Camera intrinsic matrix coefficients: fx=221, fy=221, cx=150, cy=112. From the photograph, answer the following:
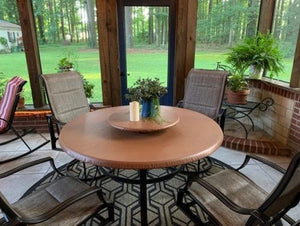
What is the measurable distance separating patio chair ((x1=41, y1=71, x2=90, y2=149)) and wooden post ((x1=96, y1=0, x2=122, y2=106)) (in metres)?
1.01

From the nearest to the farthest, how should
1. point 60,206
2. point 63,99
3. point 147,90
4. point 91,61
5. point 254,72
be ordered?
point 60,206
point 147,90
point 63,99
point 254,72
point 91,61

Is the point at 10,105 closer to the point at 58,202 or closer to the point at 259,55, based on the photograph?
the point at 58,202

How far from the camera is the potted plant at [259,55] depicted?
3.10 m

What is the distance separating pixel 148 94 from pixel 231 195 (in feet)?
3.08

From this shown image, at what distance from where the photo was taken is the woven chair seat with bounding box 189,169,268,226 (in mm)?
1332

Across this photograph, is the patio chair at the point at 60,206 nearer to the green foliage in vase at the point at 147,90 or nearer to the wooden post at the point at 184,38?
the green foliage in vase at the point at 147,90

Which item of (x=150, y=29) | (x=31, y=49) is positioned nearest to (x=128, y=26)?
(x=150, y=29)

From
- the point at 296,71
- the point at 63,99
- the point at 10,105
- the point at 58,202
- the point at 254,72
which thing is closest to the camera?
the point at 58,202

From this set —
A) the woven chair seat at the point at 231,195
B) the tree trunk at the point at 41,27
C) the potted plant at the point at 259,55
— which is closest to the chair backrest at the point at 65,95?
the tree trunk at the point at 41,27

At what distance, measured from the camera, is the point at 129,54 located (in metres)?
3.64

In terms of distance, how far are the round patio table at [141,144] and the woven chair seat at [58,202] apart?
29 cm

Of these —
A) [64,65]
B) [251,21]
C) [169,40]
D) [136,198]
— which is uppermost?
[251,21]

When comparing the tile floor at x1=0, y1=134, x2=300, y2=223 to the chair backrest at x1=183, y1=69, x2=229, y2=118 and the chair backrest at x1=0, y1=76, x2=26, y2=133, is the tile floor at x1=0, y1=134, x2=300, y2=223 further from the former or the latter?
the chair backrest at x1=183, y1=69, x2=229, y2=118

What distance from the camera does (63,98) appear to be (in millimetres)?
2430
